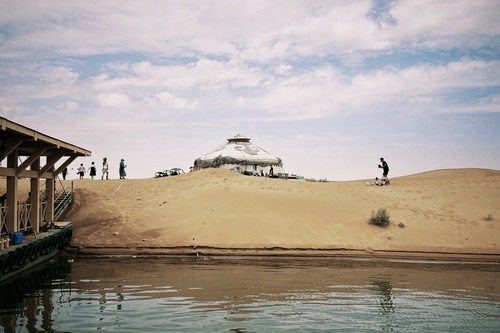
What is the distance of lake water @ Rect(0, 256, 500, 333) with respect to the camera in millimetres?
9469

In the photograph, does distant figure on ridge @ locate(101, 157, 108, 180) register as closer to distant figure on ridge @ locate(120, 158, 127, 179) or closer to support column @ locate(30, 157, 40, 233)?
distant figure on ridge @ locate(120, 158, 127, 179)

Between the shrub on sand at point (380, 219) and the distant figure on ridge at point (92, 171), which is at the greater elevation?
the distant figure on ridge at point (92, 171)

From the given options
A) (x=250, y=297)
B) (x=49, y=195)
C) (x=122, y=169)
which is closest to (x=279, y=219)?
(x=49, y=195)

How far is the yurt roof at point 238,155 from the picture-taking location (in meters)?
40.5

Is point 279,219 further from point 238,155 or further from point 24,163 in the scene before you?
point 238,155

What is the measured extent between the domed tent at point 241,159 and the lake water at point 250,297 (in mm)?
22706

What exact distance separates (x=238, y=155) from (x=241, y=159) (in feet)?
2.51

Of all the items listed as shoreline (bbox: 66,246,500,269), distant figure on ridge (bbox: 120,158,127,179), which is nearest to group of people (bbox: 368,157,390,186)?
shoreline (bbox: 66,246,500,269)

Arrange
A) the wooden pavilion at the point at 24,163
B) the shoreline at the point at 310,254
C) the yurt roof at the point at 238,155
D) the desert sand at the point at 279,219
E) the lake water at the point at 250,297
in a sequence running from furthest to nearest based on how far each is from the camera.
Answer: the yurt roof at the point at 238,155
the desert sand at the point at 279,219
the shoreline at the point at 310,254
the wooden pavilion at the point at 24,163
the lake water at the point at 250,297

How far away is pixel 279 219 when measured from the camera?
22.7 metres

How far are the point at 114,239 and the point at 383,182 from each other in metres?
19.8

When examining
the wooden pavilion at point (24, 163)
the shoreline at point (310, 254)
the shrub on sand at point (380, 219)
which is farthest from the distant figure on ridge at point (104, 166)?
the shrub on sand at point (380, 219)

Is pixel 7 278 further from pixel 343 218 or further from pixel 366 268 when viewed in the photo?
pixel 343 218

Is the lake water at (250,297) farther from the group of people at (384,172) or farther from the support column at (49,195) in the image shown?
the group of people at (384,172)
